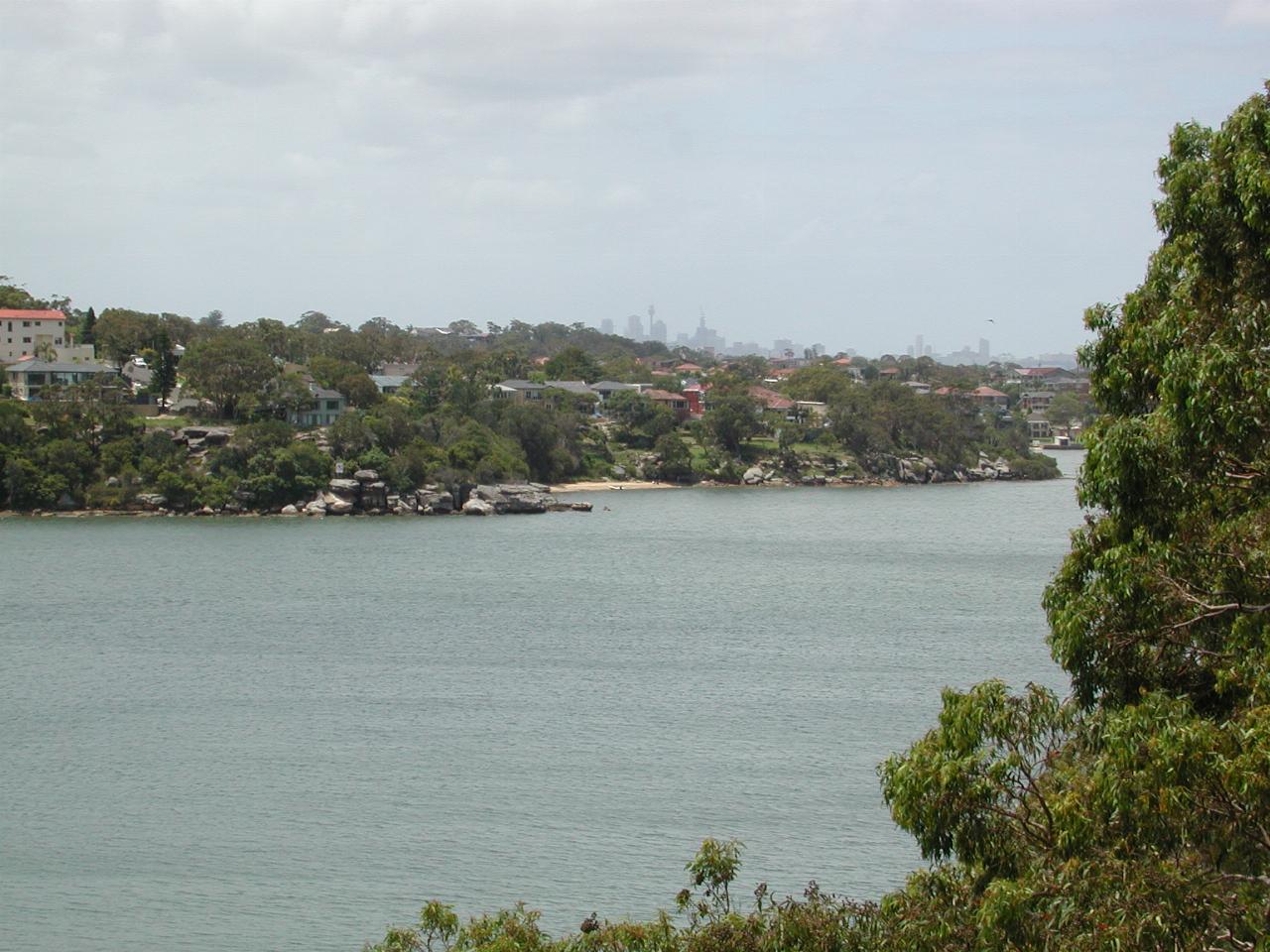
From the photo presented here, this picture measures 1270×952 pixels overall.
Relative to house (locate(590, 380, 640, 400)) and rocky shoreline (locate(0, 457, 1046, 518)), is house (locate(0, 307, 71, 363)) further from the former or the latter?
house (locate(590, 380, 640, 400))

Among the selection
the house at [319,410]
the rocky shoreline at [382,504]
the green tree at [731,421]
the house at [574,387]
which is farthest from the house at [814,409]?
the house at [319,410]

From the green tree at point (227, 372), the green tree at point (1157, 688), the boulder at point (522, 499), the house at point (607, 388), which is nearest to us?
the green tree at point (1157, 688)

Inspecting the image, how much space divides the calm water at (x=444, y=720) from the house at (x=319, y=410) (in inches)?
705

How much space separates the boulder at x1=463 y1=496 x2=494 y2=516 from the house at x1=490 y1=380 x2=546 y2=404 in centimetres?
1911

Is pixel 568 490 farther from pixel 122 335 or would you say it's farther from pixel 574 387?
pixel 122 335

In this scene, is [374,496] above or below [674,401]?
Answer: below

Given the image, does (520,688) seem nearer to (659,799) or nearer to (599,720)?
(599,720)

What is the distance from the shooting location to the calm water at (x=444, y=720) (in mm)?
16859

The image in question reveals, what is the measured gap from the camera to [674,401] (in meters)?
88.1

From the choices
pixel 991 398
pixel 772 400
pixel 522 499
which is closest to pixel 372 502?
pixel 522 499

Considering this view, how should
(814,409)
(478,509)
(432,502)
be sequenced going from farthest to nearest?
1. (814,409)
2. (478,509)
3. (432,502)

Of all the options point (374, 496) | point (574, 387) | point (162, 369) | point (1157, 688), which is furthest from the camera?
point (574, 387)

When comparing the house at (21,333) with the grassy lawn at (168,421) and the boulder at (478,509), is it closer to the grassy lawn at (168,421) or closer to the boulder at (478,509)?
the grassy lawn at (168,421)

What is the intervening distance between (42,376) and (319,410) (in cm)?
1247
